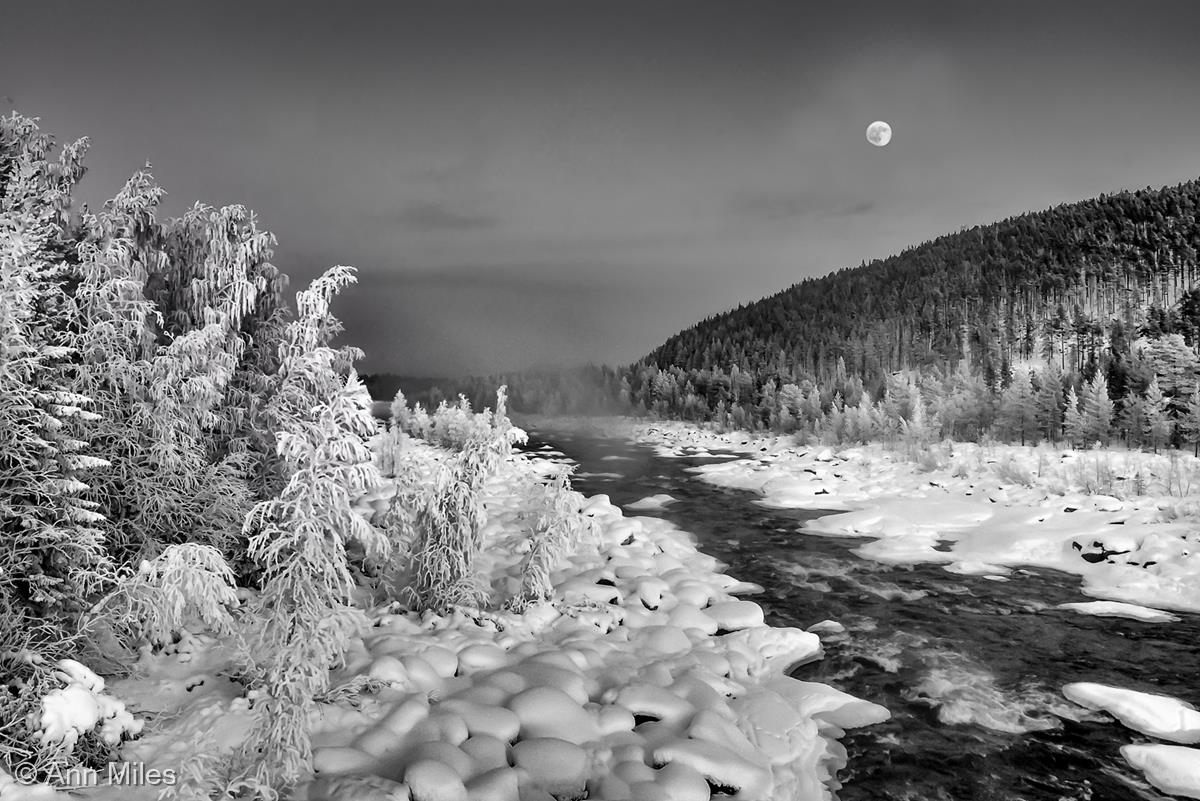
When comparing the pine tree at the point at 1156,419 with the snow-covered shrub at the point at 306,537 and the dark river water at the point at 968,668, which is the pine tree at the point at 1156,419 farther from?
the snow-covered shrub at the point at 306,537

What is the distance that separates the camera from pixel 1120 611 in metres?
12.7

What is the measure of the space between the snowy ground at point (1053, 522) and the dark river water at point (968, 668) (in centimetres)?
51

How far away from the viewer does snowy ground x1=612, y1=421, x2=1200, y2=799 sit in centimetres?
863

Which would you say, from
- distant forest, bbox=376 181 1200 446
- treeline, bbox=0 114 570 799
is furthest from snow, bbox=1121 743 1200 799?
distant forest, bbox=376 181 1200 446

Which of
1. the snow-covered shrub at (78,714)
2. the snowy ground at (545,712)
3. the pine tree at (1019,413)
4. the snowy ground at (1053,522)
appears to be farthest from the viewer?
the pine tree at (1019,413)

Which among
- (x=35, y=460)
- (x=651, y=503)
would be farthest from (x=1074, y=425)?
(x=35, y=460)

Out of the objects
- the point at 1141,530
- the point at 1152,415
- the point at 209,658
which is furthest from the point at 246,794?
the point at 1152,415

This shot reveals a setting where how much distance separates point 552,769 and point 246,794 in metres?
2.91

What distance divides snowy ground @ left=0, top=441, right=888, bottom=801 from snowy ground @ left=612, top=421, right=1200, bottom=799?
12.4 ft

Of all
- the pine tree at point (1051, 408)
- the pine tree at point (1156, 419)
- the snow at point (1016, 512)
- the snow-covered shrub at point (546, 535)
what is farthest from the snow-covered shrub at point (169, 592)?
the pine tree at point (1051, 408)

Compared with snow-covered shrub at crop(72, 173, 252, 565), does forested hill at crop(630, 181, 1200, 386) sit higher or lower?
higher

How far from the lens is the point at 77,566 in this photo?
7.42 metres

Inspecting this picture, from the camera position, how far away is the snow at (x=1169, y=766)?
22.4 ft

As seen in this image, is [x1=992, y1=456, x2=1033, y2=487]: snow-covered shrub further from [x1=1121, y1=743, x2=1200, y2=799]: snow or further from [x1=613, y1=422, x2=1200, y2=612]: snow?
[x1=1121, y1=743, x2=1200, y2=799]: snow
